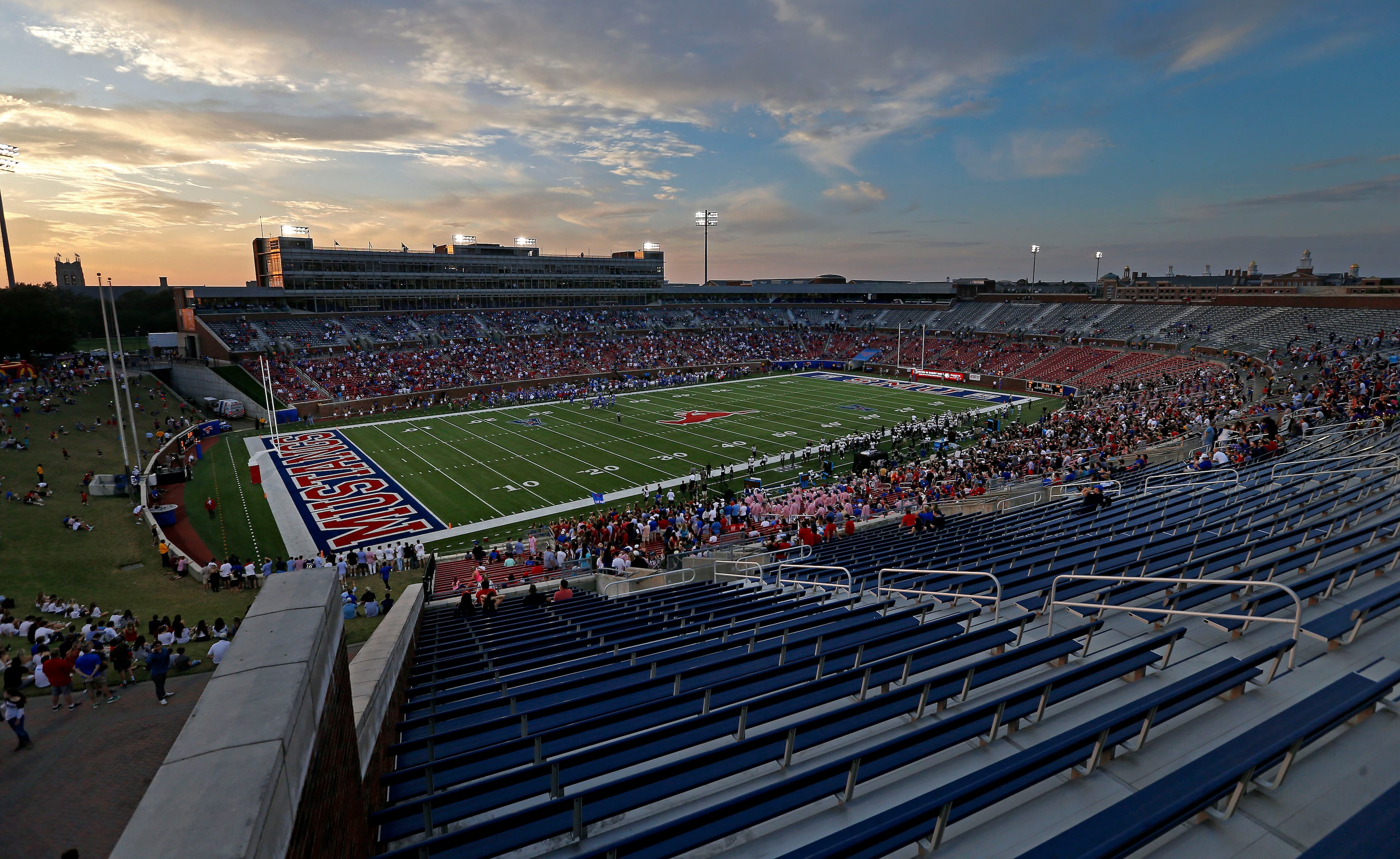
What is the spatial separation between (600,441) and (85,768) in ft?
97.7

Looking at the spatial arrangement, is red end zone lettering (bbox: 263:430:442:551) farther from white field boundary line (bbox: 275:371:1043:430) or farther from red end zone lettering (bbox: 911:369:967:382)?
red end zone lettering (bbox: 911:369:967:382)

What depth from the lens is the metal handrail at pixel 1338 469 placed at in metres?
11.0

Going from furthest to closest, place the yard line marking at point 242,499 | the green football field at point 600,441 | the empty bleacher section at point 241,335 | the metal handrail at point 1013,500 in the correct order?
the empty bleacher section at point 241,335 → the green football field at point 600,441 → the yard line marking at point 242,499 → the metal handrail at point 1013,500

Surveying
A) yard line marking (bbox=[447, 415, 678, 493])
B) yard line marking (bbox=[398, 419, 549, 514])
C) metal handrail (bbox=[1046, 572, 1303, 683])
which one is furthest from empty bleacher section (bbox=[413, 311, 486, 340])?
metal handrail (bbox=[1046, 572, 1303, 683])

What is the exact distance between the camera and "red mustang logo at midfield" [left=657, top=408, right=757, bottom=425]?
43.5m

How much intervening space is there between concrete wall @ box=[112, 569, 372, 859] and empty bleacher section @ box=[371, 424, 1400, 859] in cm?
56

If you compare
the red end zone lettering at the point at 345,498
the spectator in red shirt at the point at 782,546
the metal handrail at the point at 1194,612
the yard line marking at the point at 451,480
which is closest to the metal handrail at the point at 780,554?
the spectator in red shirt at the point at 782,546

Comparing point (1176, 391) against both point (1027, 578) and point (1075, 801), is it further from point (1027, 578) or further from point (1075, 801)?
point (1075, 801)

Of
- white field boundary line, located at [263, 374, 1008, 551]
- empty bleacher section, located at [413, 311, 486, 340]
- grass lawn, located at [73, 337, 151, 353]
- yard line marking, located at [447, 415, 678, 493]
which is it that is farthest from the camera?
grass lawn, located at [73, 337, 151, 353]

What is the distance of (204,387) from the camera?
4825 cm

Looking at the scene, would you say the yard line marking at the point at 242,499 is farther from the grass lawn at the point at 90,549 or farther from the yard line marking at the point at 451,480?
the yard line marking at the point at 451,480

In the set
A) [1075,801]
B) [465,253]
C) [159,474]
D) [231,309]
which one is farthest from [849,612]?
[465,253]

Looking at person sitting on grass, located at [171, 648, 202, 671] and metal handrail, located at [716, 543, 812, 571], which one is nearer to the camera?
person sitting on grass, located at [171, 648, 202, 671]

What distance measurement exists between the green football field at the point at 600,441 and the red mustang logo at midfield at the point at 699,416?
0.19 metres
